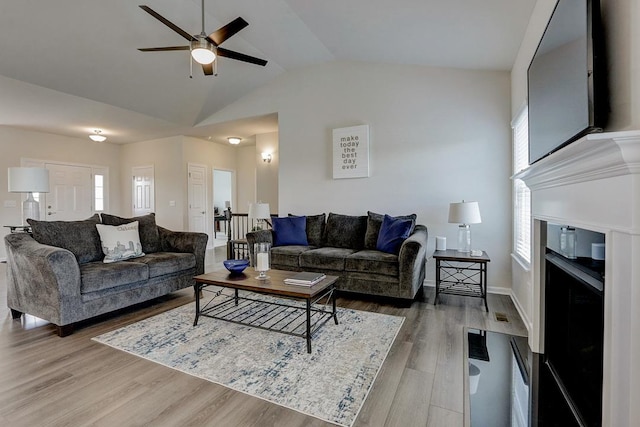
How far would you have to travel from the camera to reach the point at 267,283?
8.61 feet

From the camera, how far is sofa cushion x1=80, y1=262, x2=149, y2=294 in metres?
2.79

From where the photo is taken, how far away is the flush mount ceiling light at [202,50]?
2.84 metres

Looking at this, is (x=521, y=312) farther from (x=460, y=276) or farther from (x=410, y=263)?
(x=410, y=263)

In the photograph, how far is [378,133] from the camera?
450 centimetres

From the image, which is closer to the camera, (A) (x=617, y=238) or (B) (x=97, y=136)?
(A) (x=617, y=238)

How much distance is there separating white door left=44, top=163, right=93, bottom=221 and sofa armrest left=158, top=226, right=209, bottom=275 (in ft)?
15.1

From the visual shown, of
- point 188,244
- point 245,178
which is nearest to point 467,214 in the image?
point 188,244

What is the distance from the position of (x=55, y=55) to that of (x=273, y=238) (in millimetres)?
3543

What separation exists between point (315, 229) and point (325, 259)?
86 cm

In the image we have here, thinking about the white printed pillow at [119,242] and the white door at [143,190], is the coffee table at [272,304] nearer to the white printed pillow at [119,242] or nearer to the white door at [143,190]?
the white printed pillow at [119,242]

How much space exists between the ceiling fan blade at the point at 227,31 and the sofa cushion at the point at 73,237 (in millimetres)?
2362

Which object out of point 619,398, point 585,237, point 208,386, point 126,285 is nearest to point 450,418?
point 619,398

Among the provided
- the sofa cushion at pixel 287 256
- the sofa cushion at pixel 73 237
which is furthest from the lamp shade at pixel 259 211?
the sofa cushion at pixel 73 237

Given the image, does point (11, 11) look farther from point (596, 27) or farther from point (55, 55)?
point (596, 27)
